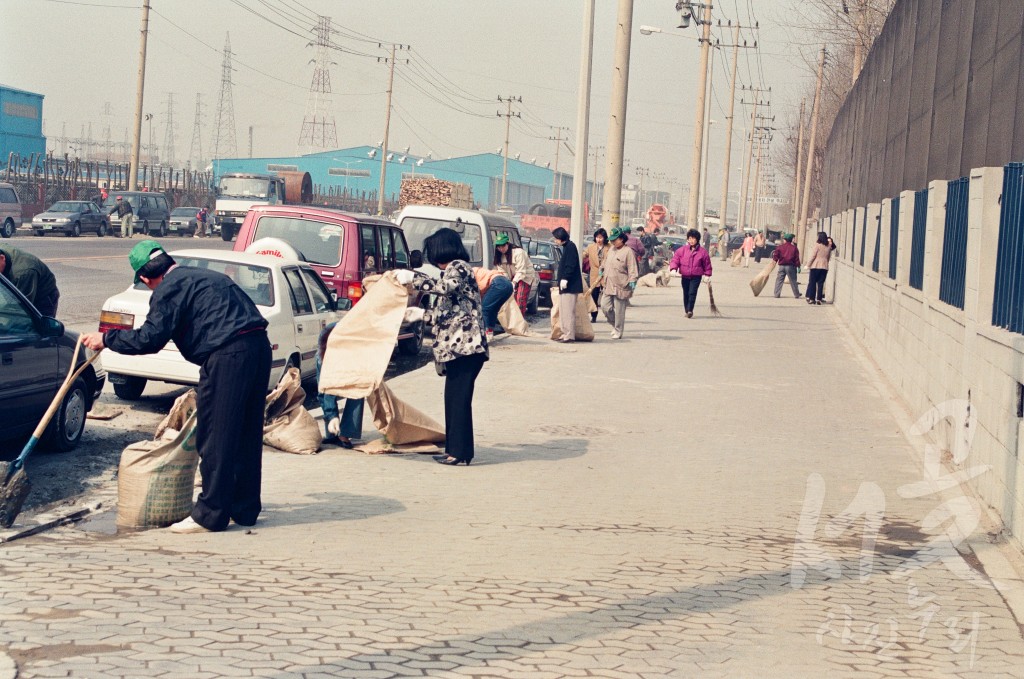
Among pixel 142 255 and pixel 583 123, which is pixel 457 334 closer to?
pixel 142 255

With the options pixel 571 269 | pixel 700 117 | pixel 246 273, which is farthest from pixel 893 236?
pixel 700 117

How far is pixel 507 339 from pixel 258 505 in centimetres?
1257

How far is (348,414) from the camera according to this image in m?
9.83

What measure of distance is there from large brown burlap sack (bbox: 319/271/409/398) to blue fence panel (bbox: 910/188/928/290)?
22.8ft

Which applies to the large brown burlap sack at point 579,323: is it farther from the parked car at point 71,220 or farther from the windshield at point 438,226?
the parked car at point 71,220

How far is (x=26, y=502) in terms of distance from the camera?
8016mm

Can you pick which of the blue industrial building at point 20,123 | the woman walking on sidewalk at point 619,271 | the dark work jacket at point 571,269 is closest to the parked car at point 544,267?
the woman walking on sidewalk at point 619,271

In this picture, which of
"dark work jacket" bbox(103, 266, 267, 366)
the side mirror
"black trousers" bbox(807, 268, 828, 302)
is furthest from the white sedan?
"black trousers" bbox(807, 268, 828, 302)

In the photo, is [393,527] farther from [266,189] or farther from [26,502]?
[266,189]

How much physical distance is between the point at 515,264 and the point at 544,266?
7604mm

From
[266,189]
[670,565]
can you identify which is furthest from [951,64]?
[266,189]

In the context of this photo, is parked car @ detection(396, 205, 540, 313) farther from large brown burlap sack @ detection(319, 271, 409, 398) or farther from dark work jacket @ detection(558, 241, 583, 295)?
large brown burlap sack @ detection(319, 271, 409, 398)

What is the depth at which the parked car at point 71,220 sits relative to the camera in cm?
4472

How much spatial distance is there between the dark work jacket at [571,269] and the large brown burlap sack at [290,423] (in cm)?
925
